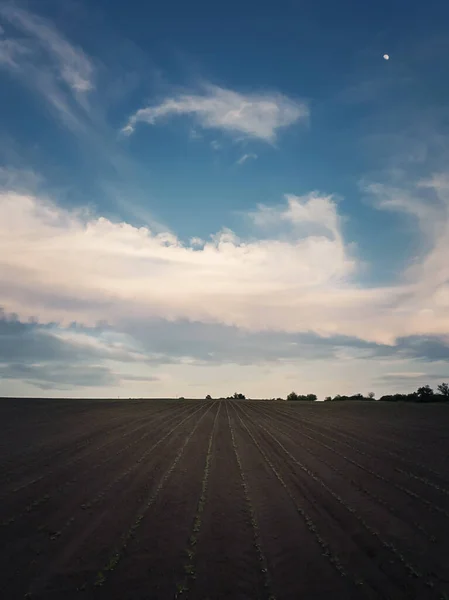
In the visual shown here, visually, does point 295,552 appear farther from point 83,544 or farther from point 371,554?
point 83,544

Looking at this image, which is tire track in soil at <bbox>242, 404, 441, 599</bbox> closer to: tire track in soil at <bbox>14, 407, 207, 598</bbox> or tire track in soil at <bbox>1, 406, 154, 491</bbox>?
tire track in soil at <bbox>14, 407, 207, 598</bbox>

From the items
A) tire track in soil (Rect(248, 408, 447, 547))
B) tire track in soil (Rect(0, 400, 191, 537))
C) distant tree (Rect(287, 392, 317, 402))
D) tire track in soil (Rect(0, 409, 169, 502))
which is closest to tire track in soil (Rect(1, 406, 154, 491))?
tire track in soil (Rect(0, 409, 169, 502))

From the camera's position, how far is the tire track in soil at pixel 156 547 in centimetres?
959

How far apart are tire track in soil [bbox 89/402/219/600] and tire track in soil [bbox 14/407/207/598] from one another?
1.31ft

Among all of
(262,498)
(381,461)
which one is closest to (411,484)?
(381,461)

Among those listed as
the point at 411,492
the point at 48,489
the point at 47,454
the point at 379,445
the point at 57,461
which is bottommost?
the point at 48,489

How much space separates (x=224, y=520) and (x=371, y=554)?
14.2ft

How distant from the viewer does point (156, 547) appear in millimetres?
11375

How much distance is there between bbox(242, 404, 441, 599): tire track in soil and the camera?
9.59 m

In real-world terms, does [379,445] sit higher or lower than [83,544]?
higher

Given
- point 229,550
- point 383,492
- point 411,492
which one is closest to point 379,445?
point 411,492

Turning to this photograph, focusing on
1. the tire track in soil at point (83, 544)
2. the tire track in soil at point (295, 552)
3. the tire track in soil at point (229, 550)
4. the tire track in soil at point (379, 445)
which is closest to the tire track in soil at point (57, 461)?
the tire track in soil at point (83, 544)

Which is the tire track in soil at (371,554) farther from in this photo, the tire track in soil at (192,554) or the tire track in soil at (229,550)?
the tire track in soil at (192,554)

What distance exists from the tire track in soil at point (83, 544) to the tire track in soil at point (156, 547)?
1.31 feet
